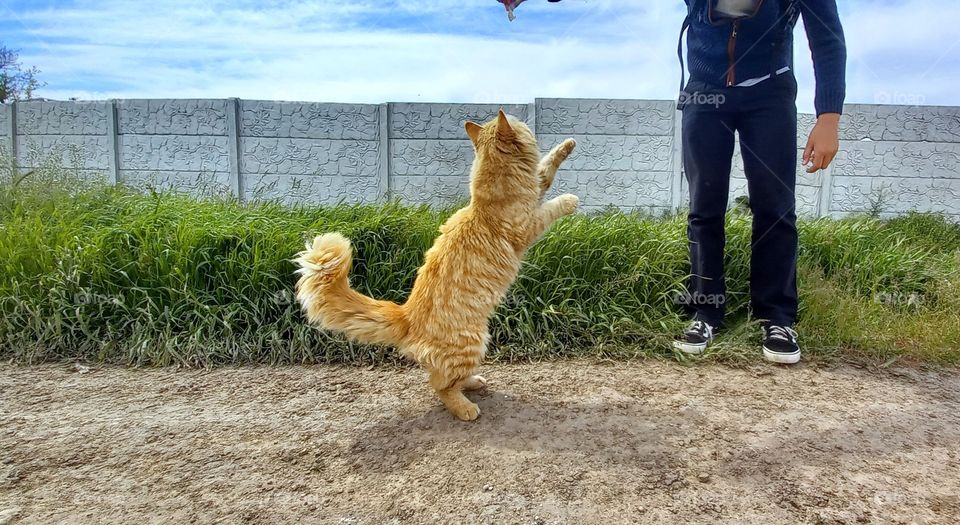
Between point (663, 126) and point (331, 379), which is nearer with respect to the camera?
point (331, 379)

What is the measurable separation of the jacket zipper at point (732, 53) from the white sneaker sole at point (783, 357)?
1449 millimetres

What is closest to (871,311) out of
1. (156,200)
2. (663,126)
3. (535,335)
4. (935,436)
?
(935,436)

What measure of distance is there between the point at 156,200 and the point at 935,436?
5.05 m

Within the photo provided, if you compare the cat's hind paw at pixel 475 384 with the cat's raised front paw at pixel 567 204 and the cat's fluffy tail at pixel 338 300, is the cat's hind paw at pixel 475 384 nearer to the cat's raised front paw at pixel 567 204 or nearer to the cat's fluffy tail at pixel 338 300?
the cat's fluffy tail at pixel 338 300

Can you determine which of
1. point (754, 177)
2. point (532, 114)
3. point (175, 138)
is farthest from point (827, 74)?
point (175, 138)

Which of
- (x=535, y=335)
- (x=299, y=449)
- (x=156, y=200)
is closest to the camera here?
(x=299, y=449)

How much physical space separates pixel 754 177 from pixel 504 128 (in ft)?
4.81

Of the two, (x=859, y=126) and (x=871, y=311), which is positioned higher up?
(x=859, y=126)

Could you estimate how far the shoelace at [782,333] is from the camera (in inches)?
111

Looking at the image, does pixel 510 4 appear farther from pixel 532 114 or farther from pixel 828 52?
pixel 532 114

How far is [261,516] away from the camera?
1592mm

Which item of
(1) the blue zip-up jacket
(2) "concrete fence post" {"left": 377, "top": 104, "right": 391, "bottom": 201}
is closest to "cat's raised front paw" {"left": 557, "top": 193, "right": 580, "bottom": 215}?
(1) the blue zip-up jacket

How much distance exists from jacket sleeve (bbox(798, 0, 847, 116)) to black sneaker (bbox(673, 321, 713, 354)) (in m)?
1.26

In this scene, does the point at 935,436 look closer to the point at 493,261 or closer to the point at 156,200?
the point at 493,261
